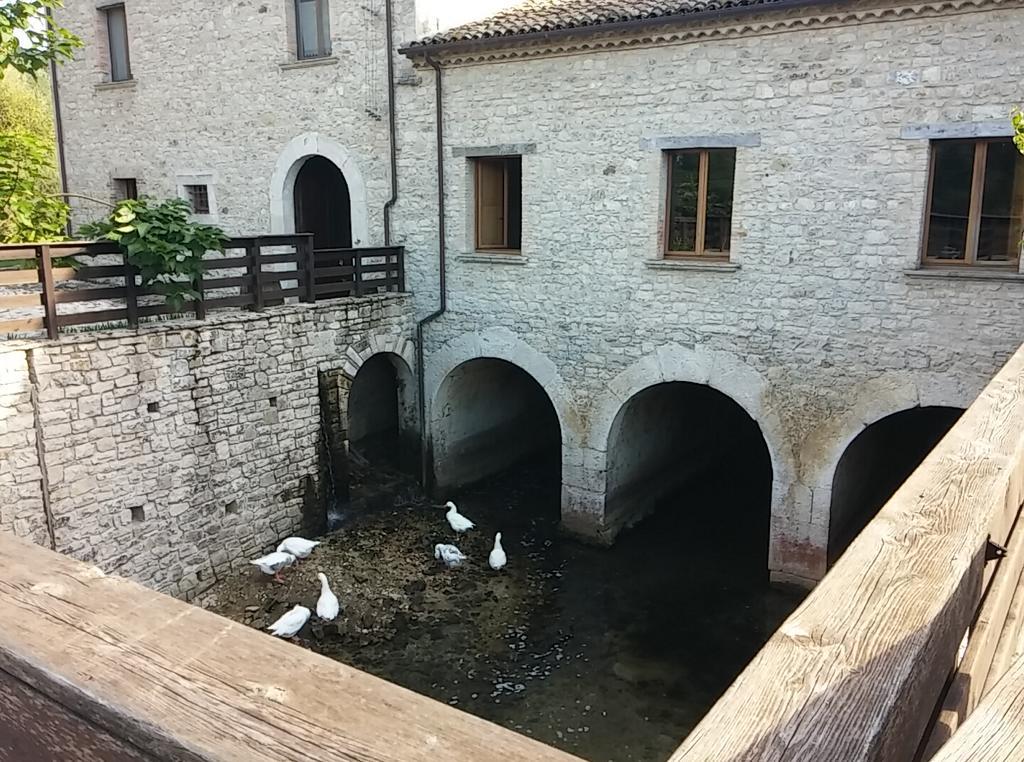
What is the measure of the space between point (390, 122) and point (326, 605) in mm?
7402

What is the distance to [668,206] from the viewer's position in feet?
35.2

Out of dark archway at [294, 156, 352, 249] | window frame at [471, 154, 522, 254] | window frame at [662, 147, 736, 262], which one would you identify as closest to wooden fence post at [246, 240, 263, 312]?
window frame at [471, 154, 522, 254]

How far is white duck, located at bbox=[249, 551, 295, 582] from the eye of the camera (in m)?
9.76

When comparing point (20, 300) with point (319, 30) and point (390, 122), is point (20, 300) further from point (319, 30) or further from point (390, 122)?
point (319, 30)

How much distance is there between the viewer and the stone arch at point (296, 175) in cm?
1335

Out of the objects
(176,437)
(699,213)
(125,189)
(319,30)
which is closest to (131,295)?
(176,437)

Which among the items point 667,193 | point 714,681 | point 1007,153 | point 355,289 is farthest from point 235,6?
point 714,681

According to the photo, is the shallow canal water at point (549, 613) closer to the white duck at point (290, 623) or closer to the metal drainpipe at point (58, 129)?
the white duck at point (290, 623)

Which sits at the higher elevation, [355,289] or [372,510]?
[355,289]

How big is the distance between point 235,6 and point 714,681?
13.1 meters

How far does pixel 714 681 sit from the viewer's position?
8.48m

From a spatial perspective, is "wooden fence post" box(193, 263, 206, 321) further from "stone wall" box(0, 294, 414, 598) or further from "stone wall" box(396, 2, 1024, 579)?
"stone wall" box(396, 2, 1024, 579)

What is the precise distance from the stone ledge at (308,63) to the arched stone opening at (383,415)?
479cm

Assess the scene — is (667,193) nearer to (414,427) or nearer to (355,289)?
(355,289)
